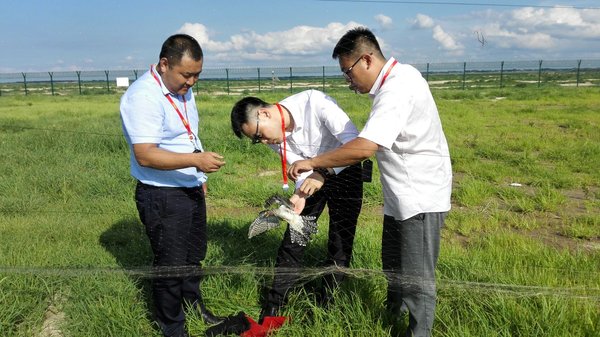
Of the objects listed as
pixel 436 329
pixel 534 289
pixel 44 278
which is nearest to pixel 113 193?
pixel 44 278

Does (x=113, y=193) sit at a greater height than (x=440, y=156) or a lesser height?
lesser

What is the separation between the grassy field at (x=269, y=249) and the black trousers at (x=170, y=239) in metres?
0.14

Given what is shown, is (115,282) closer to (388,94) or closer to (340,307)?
(340,307)

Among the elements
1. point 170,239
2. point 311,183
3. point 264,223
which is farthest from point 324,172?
point 170,239

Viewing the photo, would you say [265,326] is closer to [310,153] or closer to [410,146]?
[310,153]

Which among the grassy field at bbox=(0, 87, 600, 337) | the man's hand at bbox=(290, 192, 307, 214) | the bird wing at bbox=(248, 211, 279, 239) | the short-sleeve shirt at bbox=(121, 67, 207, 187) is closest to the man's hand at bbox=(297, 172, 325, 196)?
the man's hand at bbox=(290, 192, 307, 214)

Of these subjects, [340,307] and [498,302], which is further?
[340,307]

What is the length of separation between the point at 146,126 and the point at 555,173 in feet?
17.7

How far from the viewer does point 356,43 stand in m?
2.09

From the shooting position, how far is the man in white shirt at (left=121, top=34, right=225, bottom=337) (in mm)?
2262

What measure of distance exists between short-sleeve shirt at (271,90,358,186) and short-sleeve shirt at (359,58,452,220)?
1.11ft

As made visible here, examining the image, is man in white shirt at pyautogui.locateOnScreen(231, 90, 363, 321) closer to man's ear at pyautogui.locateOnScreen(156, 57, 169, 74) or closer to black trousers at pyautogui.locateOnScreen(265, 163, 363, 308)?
black trousers at pyautogui.locateOnScreen(265, 163, 363, 308)

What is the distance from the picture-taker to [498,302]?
253 centimetres

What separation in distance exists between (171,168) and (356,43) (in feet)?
3.35
